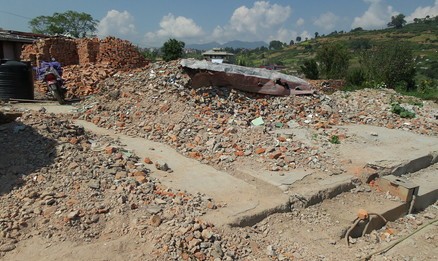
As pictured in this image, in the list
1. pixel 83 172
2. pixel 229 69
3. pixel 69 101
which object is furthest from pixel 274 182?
pixel 69 101

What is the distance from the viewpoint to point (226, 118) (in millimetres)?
6520

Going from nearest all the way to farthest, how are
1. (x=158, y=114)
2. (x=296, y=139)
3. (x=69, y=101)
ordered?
1. (x=296, y=139)
2. (x=158, y=114)
3. (x=69, y=101)

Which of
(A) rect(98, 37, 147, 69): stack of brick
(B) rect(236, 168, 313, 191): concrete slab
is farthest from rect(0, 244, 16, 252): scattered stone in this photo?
(A) rect(98, 37, 147, 69): stack of brick

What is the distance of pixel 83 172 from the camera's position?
3828 millimetres

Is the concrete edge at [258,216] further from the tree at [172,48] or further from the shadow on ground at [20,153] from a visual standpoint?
the tree at [172,48]

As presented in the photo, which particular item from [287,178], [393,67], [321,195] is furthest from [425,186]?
[393,67]

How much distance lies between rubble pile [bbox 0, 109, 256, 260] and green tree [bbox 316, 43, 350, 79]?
65.3 ft

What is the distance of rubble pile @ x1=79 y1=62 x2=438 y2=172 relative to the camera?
529 cm

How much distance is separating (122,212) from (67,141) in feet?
5.29

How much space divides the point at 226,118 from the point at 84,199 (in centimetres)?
354

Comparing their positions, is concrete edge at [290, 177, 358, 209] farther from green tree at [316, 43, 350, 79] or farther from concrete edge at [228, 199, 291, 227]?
green tree at [316, 43, 350, 79]

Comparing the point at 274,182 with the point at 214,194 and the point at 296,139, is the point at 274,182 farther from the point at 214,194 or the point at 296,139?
the point at 296,139

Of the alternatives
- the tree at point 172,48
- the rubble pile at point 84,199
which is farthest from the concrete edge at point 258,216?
the tree at point 172,48

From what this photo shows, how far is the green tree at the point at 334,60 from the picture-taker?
71.9ft
